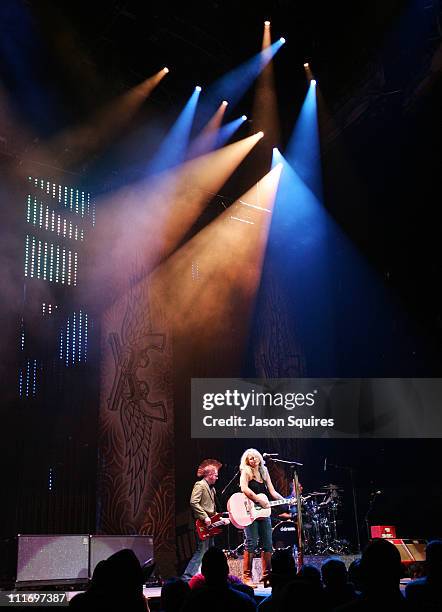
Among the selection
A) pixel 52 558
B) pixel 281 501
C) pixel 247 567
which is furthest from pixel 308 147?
pixel 52 558

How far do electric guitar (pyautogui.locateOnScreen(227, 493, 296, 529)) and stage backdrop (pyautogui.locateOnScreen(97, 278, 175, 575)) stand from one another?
1338 millimetres

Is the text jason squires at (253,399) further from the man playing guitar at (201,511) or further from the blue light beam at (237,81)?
the blue light beam at (237,81)

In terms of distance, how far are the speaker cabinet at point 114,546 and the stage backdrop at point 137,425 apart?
2.19 meters

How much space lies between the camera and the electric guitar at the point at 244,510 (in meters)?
7.73

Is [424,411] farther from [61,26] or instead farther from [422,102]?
[61,26]

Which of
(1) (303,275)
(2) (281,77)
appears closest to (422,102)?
(2) (281,77)

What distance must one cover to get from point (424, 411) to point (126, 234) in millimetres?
5230

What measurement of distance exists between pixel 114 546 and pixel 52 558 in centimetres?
58

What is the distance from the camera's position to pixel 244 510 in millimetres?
7812

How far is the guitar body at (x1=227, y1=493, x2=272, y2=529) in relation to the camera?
25.4 feet

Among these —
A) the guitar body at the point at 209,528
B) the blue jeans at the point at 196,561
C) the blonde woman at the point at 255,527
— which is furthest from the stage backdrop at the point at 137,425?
the blonde woman at the point at 255,527

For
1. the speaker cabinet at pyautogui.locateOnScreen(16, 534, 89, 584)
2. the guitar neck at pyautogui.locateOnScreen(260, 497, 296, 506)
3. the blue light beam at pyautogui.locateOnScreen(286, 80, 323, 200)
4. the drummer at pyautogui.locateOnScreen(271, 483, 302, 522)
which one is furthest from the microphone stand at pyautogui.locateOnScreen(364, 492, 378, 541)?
the blue light beam at pyautogui.locateOnScreen(286, 80, 323, 200)

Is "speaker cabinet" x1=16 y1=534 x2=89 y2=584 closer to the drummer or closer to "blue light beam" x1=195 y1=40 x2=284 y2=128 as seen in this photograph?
the drummer

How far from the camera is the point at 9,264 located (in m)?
8.13
